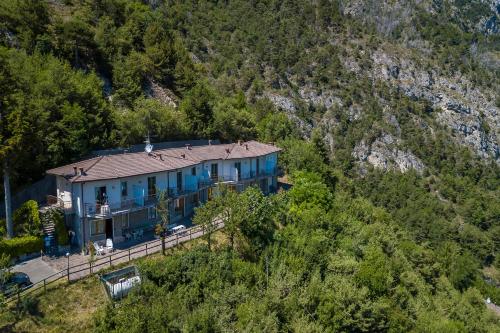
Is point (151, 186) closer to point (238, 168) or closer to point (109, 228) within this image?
point (109, 228)

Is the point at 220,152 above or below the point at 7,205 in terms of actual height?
above

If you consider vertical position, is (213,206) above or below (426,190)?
above

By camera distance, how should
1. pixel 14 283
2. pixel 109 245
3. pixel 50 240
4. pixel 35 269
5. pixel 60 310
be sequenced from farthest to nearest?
→ pixel 109 245 → pixel 50 240 → pixel 35 269 → pixel 14 283 → pixel 60 310

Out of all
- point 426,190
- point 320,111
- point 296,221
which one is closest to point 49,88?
point 296,221

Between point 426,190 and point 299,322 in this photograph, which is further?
point 426,190

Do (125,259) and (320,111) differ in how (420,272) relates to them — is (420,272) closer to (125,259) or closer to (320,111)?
(125,259)

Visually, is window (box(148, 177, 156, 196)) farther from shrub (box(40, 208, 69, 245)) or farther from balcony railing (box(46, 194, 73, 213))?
shrub (box(40, 208, 69, 245))

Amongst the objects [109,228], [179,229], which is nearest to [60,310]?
[109,228]

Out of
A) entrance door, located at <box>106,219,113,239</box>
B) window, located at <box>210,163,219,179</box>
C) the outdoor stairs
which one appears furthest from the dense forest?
window, located at <box>210,163,219,179</box>
